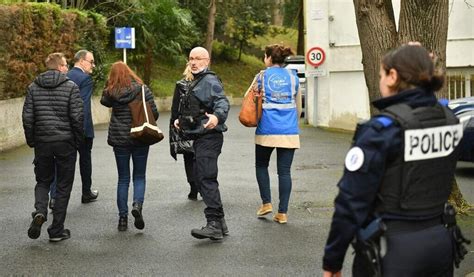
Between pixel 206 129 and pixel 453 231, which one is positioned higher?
pixel 206 129

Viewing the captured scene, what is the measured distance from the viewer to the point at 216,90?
24.9 ft

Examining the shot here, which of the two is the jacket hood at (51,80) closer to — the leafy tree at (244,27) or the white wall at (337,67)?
the white wall at (337,67)

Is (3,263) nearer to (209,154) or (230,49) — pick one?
(209,154)

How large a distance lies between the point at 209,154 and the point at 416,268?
13.6ft

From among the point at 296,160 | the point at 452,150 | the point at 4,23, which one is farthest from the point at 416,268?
the point at 4,23

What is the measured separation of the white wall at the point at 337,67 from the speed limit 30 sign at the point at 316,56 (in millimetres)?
140

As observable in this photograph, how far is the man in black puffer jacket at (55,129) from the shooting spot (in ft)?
25.1

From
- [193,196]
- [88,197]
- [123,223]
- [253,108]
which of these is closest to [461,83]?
[193,196]

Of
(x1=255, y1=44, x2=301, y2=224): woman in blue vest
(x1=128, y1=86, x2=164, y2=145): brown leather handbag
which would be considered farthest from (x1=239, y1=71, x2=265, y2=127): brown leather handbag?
(x1=128, y1=86, x2=164, y2=145): brown leather handbag

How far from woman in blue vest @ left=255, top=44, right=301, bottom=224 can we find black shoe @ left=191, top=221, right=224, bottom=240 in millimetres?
1010

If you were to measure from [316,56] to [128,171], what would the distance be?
13.8 m

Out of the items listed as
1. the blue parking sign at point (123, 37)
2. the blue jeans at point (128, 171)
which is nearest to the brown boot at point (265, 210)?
the blue jeans at point (128, 171)

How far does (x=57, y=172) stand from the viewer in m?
7.77

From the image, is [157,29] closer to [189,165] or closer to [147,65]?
[147,65]
